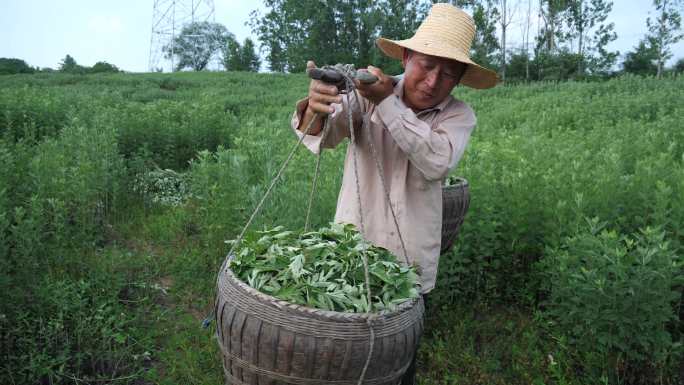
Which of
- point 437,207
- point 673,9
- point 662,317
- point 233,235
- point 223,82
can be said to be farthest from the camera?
point 673,9

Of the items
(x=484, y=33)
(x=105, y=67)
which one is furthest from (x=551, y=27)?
(x=105, y=67)

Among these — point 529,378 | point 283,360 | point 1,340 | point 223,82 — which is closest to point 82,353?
point 1,340

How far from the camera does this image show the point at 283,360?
181 centimetres

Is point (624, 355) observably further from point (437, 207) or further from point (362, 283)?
point (362, 283)

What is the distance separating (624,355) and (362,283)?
242 cm

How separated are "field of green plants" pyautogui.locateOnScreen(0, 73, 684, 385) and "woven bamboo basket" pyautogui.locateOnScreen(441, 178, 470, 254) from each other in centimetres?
22

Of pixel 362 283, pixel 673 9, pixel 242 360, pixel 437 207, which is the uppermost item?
pixel 673 9

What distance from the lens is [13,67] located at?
32.2 metres

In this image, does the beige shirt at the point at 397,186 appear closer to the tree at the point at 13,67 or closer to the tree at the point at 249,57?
the tree at the point at 13,67

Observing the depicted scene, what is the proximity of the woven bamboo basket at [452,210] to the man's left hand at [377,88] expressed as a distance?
167 cm

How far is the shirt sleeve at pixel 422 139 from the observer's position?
2.15 metres

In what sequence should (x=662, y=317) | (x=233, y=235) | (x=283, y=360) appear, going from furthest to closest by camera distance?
(x=233, y=235) → (x=662, y=317) → (x=283, y=360)

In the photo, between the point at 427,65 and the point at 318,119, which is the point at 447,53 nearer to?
the point at 427,65

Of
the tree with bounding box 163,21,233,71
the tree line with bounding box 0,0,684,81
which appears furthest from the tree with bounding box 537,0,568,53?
the tree with bounding box 163,21,233,71
